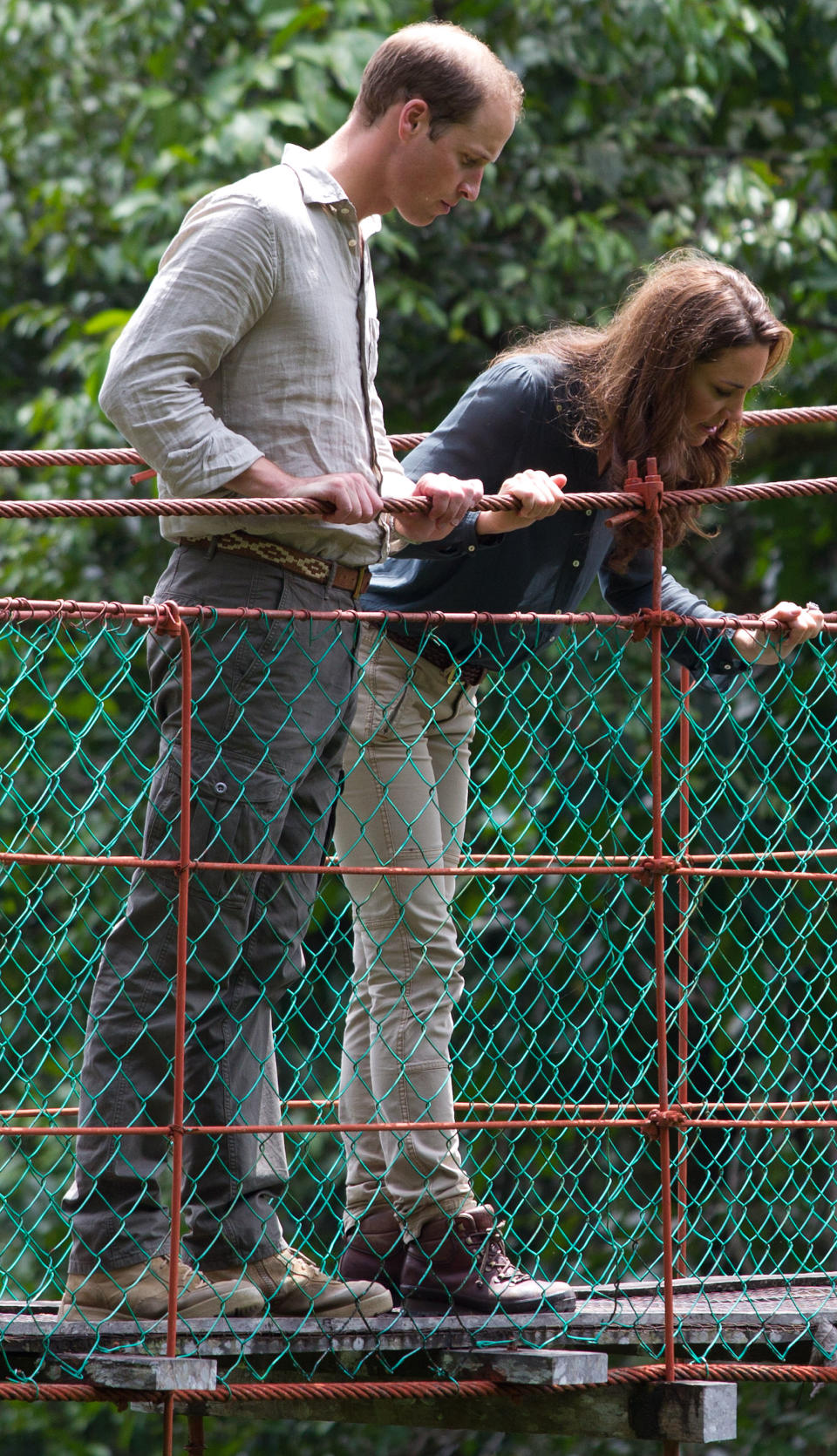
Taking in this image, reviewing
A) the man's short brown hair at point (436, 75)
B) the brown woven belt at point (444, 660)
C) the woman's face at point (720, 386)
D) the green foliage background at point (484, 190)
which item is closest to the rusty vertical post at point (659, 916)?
the woman's face at point (720, 386)

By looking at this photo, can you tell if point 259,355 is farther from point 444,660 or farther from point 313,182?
point 444,660

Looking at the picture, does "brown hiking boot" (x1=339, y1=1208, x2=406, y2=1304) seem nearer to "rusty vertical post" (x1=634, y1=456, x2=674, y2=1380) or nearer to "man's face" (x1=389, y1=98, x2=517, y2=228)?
"rusty vertical post" (x1=634, y1=456, x2=674, y2=1380)

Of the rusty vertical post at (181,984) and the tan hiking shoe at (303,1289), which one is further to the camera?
the tan hiking shoe at (303,1289)

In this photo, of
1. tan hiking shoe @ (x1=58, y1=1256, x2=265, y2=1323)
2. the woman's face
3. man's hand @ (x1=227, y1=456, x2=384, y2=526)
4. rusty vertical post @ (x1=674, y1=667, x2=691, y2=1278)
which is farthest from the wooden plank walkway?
the woman's face

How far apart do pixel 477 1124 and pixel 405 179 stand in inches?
38.4

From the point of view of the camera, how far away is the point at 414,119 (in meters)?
1.95

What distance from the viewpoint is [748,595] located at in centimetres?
518

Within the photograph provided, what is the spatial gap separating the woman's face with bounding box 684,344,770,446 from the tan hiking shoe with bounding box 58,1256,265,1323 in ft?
3.64

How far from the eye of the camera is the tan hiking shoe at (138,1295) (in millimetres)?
1953

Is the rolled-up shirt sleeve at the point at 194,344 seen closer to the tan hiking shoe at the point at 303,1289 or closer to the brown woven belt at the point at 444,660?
the brown woven belt at the point at 444,660

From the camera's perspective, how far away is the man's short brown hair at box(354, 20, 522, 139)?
1.94 m

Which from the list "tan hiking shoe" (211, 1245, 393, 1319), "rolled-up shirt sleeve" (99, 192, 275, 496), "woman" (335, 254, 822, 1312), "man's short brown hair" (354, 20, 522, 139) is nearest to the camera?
"rolled-up shirt sleeve" (99, 192, 275, 496)

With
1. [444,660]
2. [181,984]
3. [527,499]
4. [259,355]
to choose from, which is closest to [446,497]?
[527,499]

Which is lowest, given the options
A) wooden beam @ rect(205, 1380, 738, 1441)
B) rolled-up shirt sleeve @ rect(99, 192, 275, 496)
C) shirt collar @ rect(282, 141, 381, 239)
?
wooden beam @ rect(205, 1380, 738, 1441)
